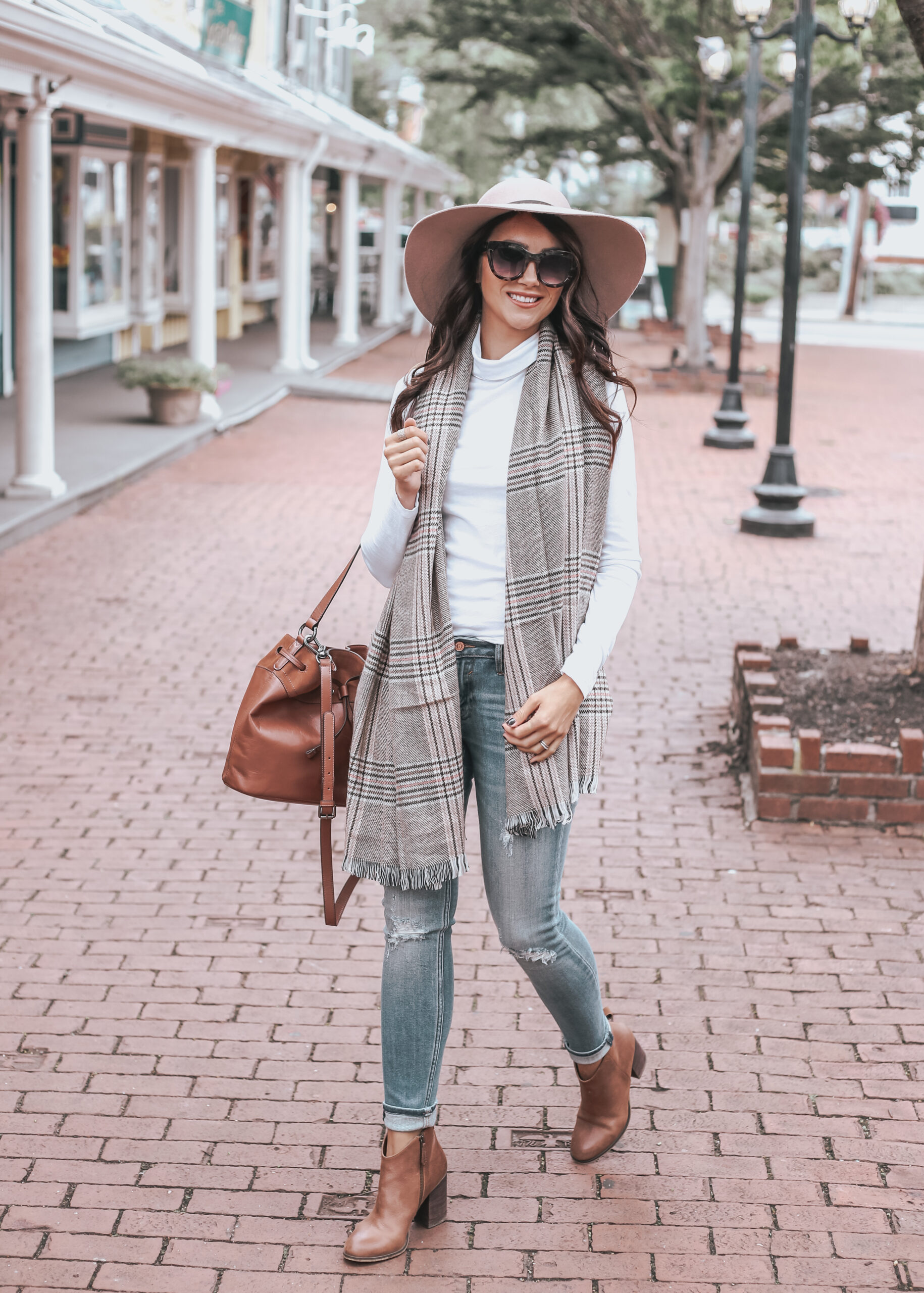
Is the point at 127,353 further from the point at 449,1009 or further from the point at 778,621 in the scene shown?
the point at 449,1009

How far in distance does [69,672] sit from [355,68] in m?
Answer: 37.0

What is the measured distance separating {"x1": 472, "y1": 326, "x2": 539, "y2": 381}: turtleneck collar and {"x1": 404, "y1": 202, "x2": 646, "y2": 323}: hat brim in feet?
0.54

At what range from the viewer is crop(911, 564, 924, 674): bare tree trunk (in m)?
5.74

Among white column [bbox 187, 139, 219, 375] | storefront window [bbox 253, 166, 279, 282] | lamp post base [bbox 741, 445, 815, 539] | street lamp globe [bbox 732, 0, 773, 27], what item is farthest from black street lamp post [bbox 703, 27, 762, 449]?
storefront window [bbox 253, 166, 279, 282]

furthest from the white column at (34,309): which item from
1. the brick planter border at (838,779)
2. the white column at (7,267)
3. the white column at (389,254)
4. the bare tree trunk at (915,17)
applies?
the white column at (389,254)


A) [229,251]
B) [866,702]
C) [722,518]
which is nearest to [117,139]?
[229,251]

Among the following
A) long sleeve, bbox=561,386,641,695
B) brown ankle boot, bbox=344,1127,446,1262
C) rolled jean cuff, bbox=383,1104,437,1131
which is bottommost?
brown ankle boot, bbox=344,1127,446,1262

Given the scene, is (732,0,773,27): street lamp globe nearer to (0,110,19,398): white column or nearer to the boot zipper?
(0,110,19,398): white column

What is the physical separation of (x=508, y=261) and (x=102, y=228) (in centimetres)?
1592

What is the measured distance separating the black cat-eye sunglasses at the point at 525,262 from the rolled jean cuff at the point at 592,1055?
149 cm

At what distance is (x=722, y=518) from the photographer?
37.7 ft

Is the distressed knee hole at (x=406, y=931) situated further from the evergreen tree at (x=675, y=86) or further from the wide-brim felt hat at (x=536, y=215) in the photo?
the evergreen tree at (x=675, y=86)

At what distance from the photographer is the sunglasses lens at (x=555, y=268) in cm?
273

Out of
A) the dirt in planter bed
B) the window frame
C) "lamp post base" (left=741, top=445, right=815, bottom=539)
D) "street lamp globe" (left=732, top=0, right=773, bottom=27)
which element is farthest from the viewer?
the window frame
